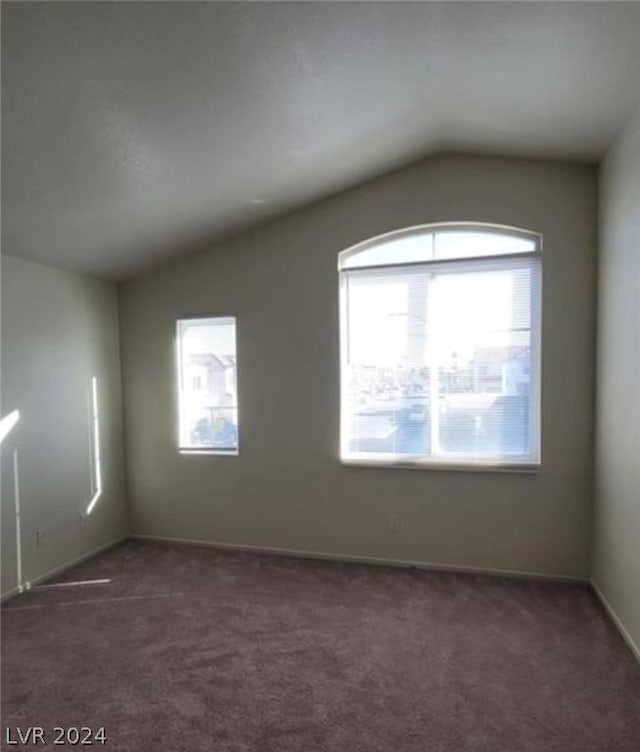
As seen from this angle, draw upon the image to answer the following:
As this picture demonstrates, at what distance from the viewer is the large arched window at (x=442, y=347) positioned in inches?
125

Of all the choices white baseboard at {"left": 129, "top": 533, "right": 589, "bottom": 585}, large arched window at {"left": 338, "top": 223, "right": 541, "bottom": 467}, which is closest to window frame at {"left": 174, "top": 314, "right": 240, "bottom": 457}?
white baseboard at {"left": 129, "top": 533, "right": 589, "bottom": 585}

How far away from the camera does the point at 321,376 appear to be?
3.50 m

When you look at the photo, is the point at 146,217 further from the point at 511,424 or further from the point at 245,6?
the point at 511,424

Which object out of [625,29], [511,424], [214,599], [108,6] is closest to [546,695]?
[511,424]

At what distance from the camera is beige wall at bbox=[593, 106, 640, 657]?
2.29m

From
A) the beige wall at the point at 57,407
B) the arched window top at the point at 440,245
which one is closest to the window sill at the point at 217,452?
the beige wall at the point at 57,407

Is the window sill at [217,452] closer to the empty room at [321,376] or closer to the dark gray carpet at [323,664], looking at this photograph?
the empty room at [321,376]

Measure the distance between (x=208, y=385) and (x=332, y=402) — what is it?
115 cm

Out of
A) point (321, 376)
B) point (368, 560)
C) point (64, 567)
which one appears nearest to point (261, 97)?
point (321, 376)

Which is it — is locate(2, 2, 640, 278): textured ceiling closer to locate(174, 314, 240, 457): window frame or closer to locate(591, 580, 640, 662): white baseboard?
locate(174, 314, 240, 457): window frame

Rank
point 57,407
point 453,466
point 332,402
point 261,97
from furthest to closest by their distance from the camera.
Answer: point 332,402 → point 57,407 → point 453,466 → point 261,97

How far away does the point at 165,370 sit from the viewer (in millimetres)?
3926

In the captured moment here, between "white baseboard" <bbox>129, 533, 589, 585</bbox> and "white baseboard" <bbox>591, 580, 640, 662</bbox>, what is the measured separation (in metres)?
0.20

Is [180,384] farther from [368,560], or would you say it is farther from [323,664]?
[323,664]
